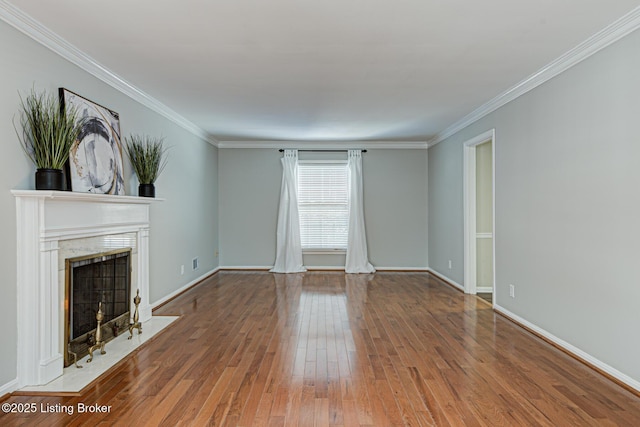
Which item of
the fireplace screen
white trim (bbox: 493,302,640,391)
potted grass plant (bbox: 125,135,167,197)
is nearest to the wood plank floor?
white trim (bbox: 493,302,640,391)

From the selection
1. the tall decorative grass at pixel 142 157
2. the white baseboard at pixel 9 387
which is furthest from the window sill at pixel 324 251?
the white baseboard at pixel 9 387

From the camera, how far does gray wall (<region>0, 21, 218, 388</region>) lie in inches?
102

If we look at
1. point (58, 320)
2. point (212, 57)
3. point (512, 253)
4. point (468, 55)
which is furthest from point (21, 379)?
point (512, 253)

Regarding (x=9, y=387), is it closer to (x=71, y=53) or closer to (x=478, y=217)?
(x=71, y=53)

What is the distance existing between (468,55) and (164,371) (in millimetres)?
3403

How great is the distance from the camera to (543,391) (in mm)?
2656

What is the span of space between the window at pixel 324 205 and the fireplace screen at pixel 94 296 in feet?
13.9

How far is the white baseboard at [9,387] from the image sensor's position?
2.52 metres

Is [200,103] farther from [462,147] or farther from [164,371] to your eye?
[462,147]

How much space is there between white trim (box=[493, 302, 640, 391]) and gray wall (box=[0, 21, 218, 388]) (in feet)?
13.1

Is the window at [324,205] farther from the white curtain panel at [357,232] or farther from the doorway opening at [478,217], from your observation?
the doorway opening at [478,217]

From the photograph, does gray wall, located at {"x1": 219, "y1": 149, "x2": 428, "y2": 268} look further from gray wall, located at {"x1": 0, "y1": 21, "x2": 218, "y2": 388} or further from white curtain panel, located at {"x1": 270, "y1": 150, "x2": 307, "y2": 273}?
gray wall, located at {"x1": 0, "y1": 21, "x2": 218, "y2": 388}

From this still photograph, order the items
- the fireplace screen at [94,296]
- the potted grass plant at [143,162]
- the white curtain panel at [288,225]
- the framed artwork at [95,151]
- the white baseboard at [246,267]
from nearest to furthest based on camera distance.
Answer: the fireplace screen at [94,296] < the framed artwork at [95,151] < the potted grass plant at [143,162] < the white curtain panel at [288,225] < the white baseboard at [246,267]

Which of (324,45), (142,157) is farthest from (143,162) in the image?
(324,45)
